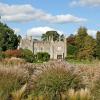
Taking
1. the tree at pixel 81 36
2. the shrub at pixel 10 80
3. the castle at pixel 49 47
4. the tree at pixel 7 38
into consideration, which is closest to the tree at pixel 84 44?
the tree at pixel 81 36

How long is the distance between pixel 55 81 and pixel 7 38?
6157 cm

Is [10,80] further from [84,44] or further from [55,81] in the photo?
[84,44]

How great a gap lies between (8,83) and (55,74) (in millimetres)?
1582

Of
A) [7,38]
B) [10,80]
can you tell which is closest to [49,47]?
[7,38]

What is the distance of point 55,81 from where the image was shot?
44.3 ft

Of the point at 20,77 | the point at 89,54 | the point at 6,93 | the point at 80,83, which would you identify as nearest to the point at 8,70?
the point at 20,77

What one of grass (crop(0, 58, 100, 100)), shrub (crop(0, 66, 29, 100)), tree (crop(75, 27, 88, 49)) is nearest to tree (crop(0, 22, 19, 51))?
tree (crop(75, 27, 88, 49))

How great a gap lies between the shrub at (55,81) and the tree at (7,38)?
190 feet

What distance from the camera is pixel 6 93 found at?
1308 cm

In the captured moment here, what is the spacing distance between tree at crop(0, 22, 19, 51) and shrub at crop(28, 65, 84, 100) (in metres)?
57.8

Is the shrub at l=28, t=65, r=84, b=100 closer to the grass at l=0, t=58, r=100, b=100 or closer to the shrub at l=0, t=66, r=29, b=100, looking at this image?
the grass at l=0, t=58, r=100, b=100

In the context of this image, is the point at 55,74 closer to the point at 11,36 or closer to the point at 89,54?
the point at 11,36

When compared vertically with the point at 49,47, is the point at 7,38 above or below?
above

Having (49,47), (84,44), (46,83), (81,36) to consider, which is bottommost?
(46,83)
